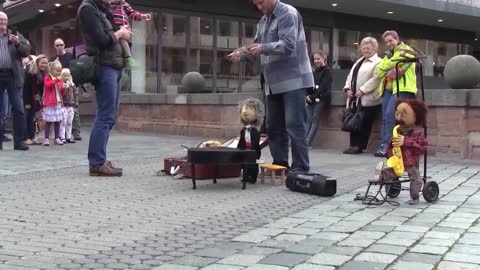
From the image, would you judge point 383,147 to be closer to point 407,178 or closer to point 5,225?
point 407,178

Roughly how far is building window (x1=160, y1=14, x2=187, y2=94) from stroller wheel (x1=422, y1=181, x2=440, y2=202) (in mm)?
16987

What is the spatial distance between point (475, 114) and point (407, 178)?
11.9ft

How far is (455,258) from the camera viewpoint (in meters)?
3.99

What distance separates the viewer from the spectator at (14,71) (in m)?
10.2

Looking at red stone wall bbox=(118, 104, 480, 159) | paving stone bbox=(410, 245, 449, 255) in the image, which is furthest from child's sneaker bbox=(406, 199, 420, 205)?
red stone wall bbox=(118, 104, 480, 159)

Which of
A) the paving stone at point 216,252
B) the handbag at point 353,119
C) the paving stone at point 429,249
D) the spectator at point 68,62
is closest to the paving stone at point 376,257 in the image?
the paving stone at point 429,249

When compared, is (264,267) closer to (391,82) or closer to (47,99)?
(391,82)

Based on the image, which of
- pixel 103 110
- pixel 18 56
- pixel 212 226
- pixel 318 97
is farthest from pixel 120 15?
pixel 318 97

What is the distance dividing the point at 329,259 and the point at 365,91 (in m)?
6.55

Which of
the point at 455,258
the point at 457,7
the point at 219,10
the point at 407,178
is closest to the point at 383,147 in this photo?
the point at 407,178

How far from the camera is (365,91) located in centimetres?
1018

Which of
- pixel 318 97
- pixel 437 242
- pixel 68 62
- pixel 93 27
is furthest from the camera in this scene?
pixel 68 62

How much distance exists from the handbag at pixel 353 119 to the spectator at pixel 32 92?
5.69 metres

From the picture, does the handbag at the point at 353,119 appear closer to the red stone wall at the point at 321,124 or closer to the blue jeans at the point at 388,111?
the red stone wall at the point at 321,124
